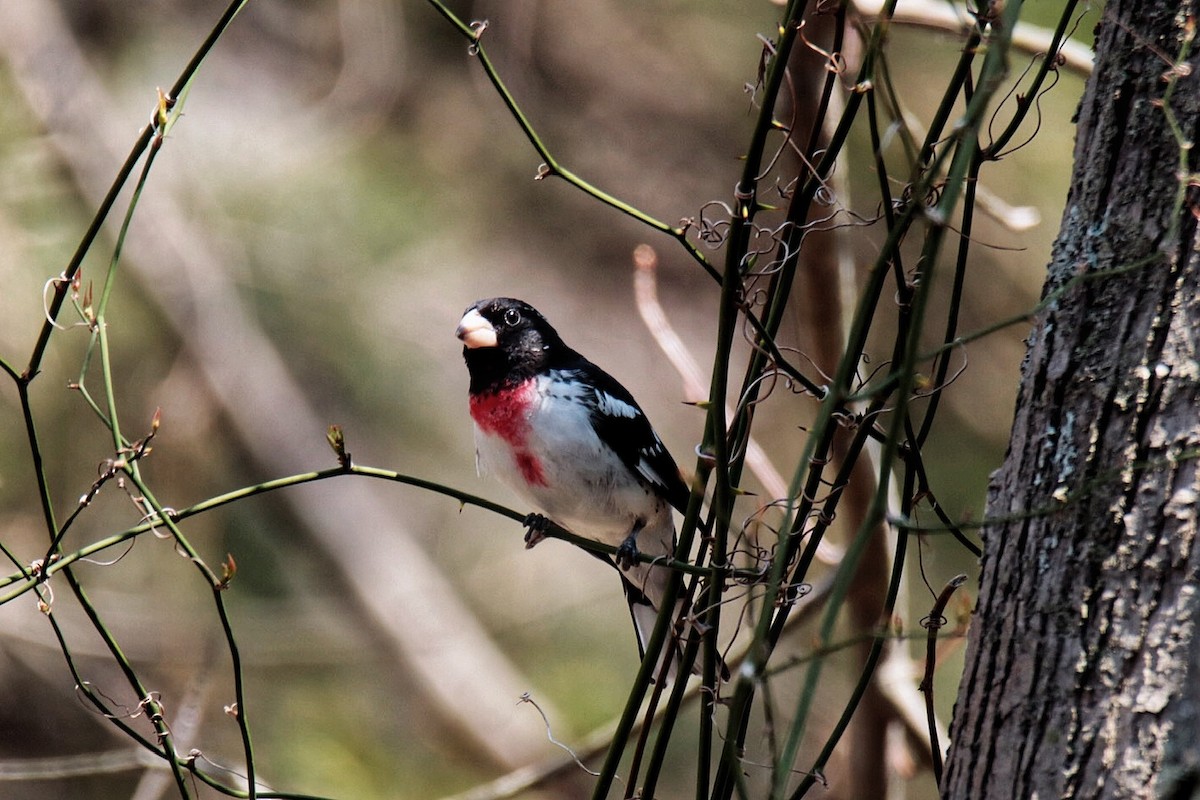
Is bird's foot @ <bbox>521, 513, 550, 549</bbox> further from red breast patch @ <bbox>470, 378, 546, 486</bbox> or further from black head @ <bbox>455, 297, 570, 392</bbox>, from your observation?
black head @ <bbox>455, 297, 570, 392</bbox>

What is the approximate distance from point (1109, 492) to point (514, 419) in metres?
1.96

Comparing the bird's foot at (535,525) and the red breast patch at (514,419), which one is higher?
the red breast patch at (514,419)

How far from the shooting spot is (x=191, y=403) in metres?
6.29

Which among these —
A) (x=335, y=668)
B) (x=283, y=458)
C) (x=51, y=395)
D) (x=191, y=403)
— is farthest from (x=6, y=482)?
(x=335, y=668)

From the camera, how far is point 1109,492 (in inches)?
60.3

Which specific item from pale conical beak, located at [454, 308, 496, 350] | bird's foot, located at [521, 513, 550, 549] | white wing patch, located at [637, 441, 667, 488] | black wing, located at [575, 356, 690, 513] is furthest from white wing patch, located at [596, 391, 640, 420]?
bird's foot, located at [521, 513, 550, 549]

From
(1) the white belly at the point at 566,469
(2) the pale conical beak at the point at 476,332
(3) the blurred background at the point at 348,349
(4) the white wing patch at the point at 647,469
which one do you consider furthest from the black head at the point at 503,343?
(3) the blurred background at the point at 348,349

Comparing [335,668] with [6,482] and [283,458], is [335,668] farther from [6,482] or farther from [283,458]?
[6,482]

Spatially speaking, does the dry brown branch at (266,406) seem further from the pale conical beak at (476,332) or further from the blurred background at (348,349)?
the pale conical beak at (476,332)

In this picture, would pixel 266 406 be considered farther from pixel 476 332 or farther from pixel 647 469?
pixel 647 469

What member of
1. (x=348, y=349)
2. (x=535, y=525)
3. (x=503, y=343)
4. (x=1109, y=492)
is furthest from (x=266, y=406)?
(x=1109, y=492)

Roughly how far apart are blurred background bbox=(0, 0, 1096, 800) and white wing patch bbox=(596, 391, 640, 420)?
7.68 ft

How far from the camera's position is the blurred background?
5.88 metres

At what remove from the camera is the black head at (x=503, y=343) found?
339 centimetres
